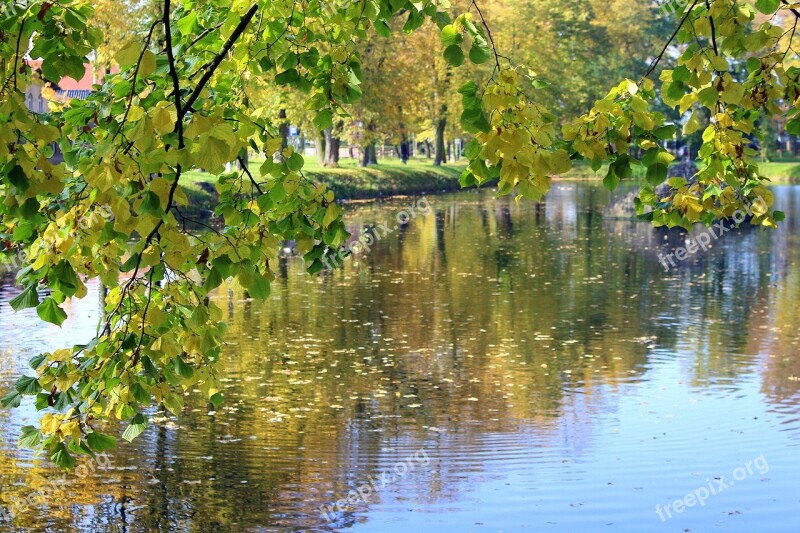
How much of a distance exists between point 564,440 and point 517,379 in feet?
9.44

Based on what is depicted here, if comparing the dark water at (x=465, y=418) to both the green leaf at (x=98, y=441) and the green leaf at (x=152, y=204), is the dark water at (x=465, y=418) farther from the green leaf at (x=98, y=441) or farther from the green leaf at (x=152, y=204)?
the green leaf at (x=152, y=204)

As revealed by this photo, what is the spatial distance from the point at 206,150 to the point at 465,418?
27.1 feet

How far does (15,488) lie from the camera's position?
979cm

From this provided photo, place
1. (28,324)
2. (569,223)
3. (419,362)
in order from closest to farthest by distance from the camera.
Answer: (419,362)
(28,324)
(569,223)

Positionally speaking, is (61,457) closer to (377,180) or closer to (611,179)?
(611,179)

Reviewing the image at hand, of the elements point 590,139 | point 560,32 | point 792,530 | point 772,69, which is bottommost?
point 792,530

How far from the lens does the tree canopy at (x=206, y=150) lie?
502cm

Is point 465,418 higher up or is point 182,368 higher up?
point 182,368

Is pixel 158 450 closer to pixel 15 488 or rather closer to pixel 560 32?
pixel 15 488

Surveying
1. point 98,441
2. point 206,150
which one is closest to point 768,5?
point 206,150

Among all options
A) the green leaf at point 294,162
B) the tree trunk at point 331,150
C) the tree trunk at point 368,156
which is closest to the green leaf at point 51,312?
the green leaf at point 294,162

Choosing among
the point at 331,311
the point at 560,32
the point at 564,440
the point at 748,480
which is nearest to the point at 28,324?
the point at 331,311

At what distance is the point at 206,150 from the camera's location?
4.57 meters

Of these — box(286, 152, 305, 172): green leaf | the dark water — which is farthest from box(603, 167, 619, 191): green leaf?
the dark water
